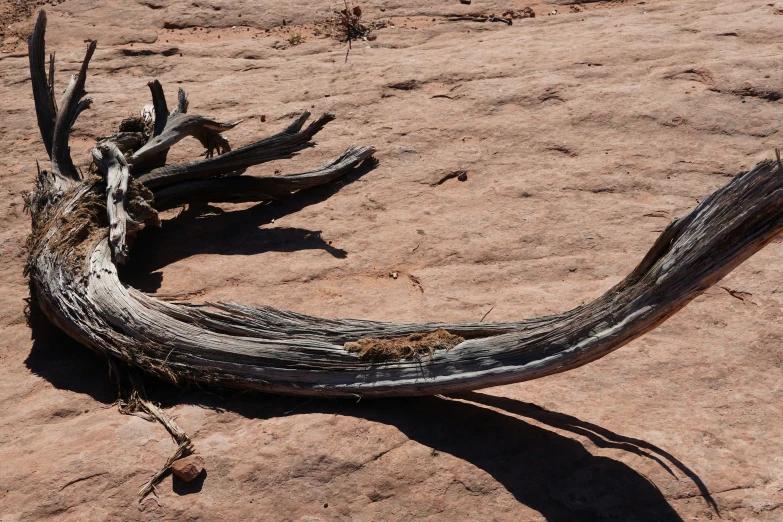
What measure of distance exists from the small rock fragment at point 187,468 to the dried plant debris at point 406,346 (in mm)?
744

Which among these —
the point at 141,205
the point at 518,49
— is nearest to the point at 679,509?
the point at 141,205

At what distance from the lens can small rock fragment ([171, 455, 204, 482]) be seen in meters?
3.31

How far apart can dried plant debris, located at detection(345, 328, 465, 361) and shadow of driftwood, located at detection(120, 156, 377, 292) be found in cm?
131

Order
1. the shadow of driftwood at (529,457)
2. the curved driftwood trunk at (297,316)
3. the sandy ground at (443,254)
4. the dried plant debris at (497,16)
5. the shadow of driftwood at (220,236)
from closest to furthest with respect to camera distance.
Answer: the curved driftwood trunk at (297,316)
the shadow of driftwood at (529,457)
the sandy ground at (443,254)
the shadow of driftwood at (220,236)
the dried plant debris at (497,16)

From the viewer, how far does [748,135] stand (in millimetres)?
5605

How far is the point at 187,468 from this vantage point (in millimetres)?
3320

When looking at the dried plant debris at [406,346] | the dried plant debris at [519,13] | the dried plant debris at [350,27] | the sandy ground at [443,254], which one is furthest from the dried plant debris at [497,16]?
the dried plant debris at [406,346]

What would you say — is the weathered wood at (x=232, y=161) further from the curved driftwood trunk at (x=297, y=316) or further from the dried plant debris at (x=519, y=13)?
the dried plant debris at (x=519, y=13)

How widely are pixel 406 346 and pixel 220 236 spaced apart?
1983mm

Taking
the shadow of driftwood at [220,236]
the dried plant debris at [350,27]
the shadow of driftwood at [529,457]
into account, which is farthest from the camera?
the dried plant debris at [350,27]

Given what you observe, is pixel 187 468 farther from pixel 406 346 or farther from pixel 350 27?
pixel 350 27

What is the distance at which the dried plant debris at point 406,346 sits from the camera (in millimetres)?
3547

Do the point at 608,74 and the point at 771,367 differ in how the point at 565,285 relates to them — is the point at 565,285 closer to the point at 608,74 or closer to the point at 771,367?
the point at 771,367

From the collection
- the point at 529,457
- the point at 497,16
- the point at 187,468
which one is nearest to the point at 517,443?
the point at 529,457
